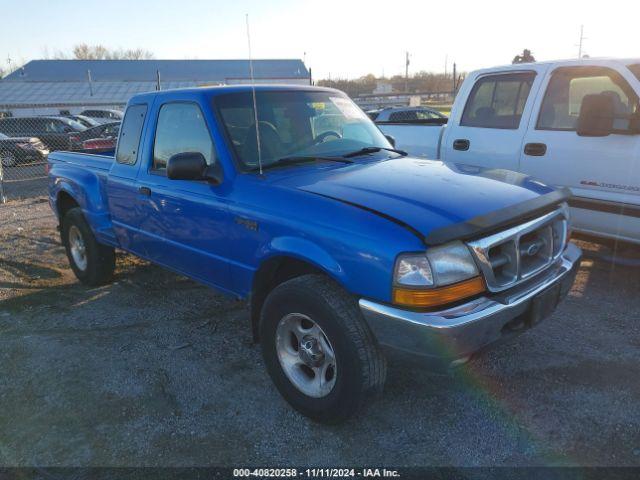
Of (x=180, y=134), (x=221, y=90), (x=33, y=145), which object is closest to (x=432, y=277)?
(x=221, y=90)

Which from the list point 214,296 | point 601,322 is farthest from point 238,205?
point 601,322

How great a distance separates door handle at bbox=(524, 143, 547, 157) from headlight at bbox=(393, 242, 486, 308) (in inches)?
116

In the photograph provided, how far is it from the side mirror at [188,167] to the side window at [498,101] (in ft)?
11.0

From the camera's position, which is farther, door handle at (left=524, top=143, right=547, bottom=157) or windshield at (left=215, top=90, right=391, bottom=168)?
door handle at (left=524, top=143, right=547, bottom=157)

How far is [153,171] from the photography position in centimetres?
399

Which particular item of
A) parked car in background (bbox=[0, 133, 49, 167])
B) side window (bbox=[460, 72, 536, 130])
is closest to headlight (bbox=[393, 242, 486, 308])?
side window (bbox=[460, 72, 536, 130])

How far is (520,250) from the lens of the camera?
9.12ft

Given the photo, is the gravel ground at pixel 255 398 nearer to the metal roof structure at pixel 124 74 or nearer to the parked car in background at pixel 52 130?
the parked car in background at pixel 52 130

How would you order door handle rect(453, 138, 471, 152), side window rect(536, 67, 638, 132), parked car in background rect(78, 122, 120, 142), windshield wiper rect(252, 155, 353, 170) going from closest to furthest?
windshield wiper rect(252, 155, 353, 170) → side window rect(536, 67, 638, 132) → door handle rect(453, 138, 471, 152) → parked car in background rect(78, 122, 120, 142)

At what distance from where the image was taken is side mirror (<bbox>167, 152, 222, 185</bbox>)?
3131 mm

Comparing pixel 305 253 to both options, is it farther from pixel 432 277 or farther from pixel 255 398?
pixel 255 398

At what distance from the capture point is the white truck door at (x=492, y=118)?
5.10 meters

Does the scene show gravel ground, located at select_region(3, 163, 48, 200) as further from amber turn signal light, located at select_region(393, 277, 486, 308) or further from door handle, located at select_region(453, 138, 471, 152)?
amber turn signal light, located at select_region(393, 277, 486, 308)

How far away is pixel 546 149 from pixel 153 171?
3599 millimetres
